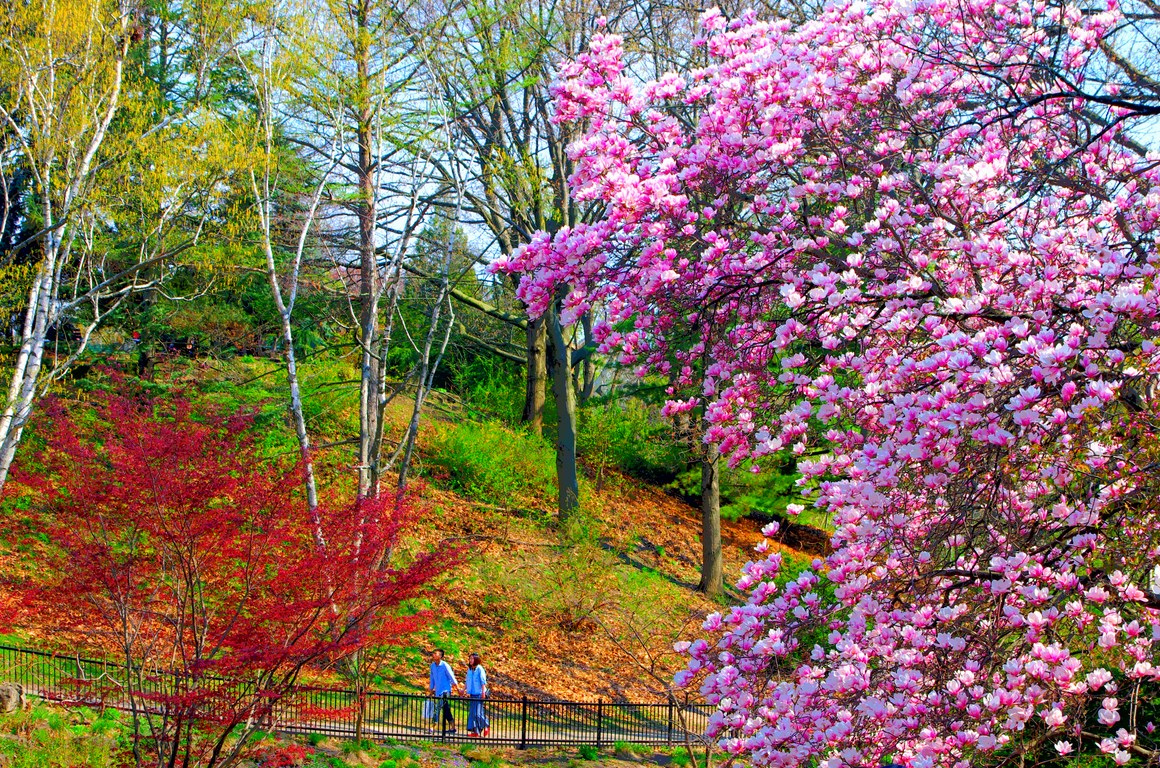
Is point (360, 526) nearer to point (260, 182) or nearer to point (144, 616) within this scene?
point (144, 616)

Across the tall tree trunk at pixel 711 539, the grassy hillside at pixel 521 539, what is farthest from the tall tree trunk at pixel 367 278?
the tall tree trunk at pixel 711 539

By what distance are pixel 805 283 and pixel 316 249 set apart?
17182 mm

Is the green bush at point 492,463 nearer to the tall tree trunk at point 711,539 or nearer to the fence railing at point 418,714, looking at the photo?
the tall tree trunk at point 711,539

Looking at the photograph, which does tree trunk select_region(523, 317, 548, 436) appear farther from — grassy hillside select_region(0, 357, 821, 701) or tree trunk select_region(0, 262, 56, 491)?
tree trunk select_region(0, 262, 56, 491)

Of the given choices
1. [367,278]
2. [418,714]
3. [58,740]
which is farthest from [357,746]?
[367,278]

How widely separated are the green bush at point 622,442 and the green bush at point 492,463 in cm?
222

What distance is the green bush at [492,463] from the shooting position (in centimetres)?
2108

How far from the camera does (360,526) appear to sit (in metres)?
8.56

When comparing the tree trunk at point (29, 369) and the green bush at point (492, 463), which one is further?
the green bush at point (492, 463)

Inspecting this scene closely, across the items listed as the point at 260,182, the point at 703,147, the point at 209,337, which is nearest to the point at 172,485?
the point at 703,147

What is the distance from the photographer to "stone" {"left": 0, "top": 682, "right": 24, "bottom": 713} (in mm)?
9352

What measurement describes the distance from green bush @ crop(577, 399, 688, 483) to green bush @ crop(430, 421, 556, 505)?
2.22 m

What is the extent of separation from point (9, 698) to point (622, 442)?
17.1m

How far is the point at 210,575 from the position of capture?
362 inches
